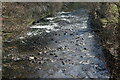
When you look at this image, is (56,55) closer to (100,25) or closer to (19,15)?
(100,25)

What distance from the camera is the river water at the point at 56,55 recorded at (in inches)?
730

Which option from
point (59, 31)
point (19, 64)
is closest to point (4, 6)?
point (59, 31)

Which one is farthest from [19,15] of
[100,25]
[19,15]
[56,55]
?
[56,55]

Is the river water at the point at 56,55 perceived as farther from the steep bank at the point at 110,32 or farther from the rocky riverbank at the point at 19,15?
the rocky riverbank at the point at 19,15

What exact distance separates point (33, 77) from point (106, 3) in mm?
23549

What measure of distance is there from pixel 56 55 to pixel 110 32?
23.7ft

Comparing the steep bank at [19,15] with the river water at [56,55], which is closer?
the river water at [56,55]

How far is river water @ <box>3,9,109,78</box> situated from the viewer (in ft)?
60.8

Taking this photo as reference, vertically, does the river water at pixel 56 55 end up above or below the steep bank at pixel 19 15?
below

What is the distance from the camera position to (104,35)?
90.9 feet

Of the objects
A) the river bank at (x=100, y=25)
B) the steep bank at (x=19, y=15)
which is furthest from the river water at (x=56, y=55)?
the steep bank at (x=19, y=15)

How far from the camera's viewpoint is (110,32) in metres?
26.5

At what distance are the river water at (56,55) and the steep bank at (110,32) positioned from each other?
0.76m

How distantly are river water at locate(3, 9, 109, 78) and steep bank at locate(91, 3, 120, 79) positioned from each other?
765mm
